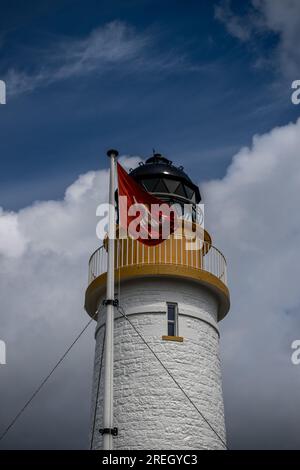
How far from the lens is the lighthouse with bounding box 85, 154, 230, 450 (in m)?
17.9

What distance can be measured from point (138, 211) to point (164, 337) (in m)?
4.01

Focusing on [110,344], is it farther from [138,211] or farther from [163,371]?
[163,371]

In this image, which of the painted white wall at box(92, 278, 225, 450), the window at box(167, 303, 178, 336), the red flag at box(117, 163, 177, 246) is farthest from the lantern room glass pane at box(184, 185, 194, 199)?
the window at box(167, 303, 178, 336)

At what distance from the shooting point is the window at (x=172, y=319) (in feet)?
63.1

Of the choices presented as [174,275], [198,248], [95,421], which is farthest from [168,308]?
[95,421]

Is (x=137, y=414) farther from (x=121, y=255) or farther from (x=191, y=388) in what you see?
(x=121, y=255)

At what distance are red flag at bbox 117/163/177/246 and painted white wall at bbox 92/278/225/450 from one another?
1862 mm

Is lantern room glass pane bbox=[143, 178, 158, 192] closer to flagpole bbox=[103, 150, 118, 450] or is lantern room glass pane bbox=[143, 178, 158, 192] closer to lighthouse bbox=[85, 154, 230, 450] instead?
lighthouse bbox=[85, 154, 230, 450]

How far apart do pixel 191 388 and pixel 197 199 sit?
20.3 feet

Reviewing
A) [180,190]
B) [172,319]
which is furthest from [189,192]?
[172,319]

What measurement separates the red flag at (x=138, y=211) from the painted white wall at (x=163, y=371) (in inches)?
73.3

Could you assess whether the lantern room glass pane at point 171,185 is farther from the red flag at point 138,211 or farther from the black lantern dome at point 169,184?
the red flag at point 138,211

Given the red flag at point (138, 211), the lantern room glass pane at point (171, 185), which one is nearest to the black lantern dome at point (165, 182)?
the lantern room glass pane at point (171, 185)

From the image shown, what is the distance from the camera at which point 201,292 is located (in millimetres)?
20172
